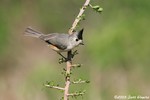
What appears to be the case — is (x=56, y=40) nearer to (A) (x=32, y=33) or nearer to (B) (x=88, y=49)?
(A) (x=32, y=33)

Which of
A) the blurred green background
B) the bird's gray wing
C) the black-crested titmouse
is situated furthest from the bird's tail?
Result: the blurred green background

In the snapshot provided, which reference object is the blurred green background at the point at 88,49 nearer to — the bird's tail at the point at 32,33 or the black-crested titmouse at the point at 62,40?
the bird's tail at the point at 32,33

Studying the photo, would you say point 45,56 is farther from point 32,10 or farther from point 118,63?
point 118,63

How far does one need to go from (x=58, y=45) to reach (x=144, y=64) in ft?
8.69

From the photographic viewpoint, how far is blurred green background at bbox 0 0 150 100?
5945 millimetres

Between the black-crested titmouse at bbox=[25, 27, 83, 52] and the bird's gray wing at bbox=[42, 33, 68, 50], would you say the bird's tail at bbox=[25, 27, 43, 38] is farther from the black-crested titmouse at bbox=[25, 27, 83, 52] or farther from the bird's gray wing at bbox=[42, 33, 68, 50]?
the bird's gray wing at bbox=[42, 33, 68, 50]

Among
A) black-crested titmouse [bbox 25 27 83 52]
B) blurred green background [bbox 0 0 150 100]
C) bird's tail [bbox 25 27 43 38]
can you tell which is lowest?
black-crested titmouse [bbox 25 27 83 52]

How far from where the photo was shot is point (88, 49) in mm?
7055

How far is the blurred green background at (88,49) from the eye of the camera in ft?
19.5

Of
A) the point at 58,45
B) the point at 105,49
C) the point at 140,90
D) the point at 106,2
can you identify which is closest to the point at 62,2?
the point at 106,2

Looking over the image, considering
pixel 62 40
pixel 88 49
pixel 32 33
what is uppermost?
pixel 88 49

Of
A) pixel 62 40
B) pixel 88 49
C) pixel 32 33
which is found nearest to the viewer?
pixel 62 40

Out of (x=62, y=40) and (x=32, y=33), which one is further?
(x=32, y=33)

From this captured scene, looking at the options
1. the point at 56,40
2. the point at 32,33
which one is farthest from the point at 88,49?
the point at 56,40
